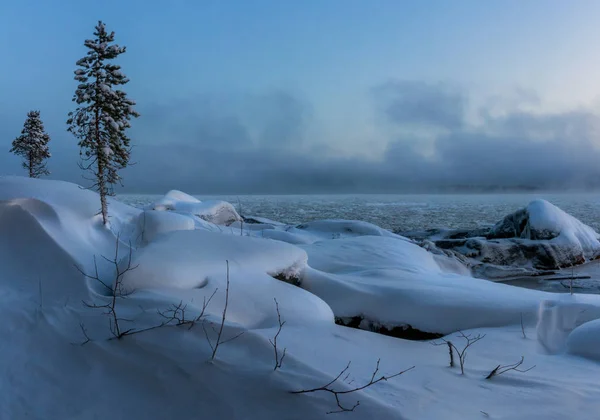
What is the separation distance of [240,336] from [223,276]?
8.59 ft

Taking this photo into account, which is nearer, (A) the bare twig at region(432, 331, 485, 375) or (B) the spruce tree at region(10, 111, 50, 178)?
(A) the bare twig at region(432, 331, 485, 375)

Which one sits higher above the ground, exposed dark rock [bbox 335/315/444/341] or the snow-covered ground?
the snow-covered ground

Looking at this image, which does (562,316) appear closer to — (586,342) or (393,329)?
(586,342)

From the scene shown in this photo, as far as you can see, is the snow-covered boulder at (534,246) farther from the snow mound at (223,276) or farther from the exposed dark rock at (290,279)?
the snow mound at (223,276)

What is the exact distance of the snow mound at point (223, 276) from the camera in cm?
609

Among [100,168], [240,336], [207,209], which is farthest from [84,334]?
[207,209]

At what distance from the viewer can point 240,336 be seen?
176 inches

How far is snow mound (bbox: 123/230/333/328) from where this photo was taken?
609 cm

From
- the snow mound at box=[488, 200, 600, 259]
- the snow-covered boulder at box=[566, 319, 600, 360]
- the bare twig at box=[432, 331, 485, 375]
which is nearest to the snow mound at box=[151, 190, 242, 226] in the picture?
the snow mound at box=[488, 200, 600, 259]

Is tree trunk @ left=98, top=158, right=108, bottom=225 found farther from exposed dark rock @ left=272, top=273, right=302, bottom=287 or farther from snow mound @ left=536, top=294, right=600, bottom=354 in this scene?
snow mound @ left=536, top=294, right=600, bottom=354

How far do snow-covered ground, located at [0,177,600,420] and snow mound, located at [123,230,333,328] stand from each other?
0.03m

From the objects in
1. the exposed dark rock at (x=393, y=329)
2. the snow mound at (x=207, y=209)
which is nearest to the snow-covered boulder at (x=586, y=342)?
the exposed dark rock at (x=393, y=329)

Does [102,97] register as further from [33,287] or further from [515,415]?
[515,415]

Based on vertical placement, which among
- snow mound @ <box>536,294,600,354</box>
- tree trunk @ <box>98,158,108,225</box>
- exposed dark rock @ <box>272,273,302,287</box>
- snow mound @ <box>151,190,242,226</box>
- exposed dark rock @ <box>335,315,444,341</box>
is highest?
tree trunk @ <box>98,158,108,225</box>
